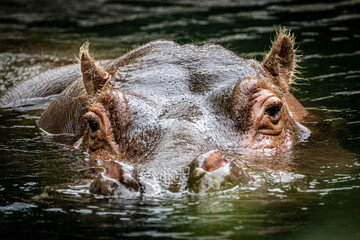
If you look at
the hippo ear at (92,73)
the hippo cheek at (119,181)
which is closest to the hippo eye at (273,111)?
the hippo ear at (92,73)

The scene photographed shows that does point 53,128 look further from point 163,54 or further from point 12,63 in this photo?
point 12,63

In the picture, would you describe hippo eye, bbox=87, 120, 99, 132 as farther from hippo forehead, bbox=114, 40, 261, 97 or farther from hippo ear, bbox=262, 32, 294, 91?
hippo ear, bbox=262, 32, 294, 91

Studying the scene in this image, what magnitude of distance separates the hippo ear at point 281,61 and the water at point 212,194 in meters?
0.72

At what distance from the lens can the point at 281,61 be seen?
259 inches

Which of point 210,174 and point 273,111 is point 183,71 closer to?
point 273,111

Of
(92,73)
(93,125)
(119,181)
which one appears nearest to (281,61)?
(92,73)

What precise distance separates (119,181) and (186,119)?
46.3 inches

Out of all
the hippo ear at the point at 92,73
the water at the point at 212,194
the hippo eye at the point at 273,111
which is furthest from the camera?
the hippo ear at the point at 92,73

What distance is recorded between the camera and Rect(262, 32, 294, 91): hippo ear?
6.31 metres

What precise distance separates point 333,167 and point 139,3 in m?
14.5

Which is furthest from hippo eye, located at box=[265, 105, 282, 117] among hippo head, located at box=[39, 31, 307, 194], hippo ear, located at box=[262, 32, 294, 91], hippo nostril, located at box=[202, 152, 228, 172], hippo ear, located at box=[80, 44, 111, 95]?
hippo ear, located at box=[80, 44, 111, 95]

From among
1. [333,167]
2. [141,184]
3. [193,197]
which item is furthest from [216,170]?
[333,167]

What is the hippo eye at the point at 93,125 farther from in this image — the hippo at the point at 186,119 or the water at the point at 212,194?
the water at the point at 212,194

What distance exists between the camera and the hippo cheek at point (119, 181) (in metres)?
4.16
